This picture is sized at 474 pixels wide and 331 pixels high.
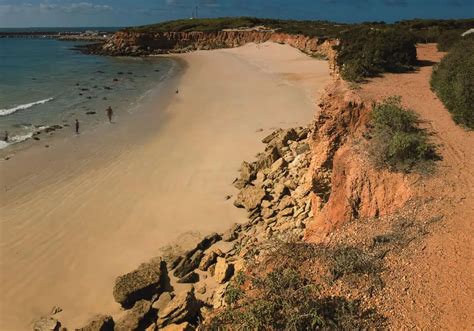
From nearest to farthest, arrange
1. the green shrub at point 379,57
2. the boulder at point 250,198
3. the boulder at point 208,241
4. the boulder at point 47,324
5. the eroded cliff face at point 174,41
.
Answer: the boulder at point 47,324, the boulder at point 208,241, the boulder at point 250,198, the green shrub at point 379,57, the eroded cliff face at point 174,41

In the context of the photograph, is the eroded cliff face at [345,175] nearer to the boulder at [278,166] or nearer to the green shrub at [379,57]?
the boulder at [278,166]

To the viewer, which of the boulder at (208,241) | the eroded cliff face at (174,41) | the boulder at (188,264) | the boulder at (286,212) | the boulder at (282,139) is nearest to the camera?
the boulder at (188,264)

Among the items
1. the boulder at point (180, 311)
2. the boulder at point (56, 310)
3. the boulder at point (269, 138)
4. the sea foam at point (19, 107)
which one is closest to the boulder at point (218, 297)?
the boulder at point (180, 311)

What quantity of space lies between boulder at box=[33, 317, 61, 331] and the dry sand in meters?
0.25

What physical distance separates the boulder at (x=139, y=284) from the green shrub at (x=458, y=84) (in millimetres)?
9632

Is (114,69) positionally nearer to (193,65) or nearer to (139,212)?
(193,65)

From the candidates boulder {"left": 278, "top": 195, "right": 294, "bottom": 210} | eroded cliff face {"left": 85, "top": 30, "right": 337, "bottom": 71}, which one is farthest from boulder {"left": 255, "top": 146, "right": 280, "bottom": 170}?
eroded cliff face {"left": 85, "top": 30, "right": 337, "bottom": 71}

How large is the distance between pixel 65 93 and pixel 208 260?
29417 millimetres

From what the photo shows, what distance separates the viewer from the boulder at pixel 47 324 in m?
9.68

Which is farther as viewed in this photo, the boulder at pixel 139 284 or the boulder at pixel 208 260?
the boulder at pixel 208 260

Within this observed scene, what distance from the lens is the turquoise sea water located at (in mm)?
26119

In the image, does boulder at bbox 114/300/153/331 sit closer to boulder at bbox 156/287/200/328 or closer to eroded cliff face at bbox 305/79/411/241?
boulder at bbox 156/287/200/328

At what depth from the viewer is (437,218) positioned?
25.6 ft

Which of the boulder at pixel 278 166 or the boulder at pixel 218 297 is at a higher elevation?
the boulder at pixel 278 166
